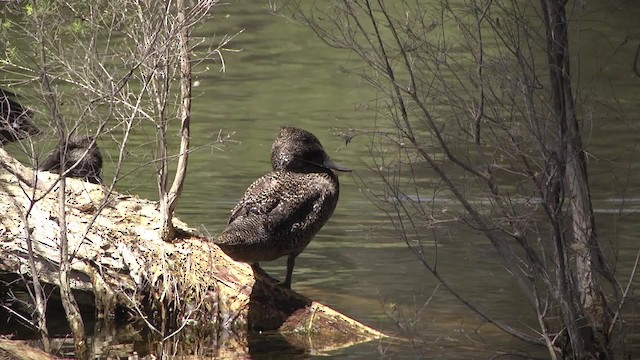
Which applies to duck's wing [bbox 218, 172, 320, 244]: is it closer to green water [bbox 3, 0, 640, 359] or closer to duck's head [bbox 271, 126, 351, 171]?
duck's head [bbox 271, 126, 351, 171]

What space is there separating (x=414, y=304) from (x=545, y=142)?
312 cm

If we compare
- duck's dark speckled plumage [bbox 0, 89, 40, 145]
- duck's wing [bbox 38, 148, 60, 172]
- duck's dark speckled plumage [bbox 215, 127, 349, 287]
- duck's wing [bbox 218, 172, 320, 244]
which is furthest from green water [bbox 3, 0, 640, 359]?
duck's dark speckled plumage [bbox 0, 89, 40, 145]

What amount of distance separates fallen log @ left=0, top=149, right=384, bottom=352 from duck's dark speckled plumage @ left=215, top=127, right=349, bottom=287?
289 millimetres

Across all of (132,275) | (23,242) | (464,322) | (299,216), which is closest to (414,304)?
(464,322)

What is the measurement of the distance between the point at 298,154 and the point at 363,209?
13.1 feet

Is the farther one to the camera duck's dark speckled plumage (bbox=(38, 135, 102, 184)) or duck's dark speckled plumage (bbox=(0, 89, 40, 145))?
duck's dark speckled plumage (bbox=(38, 135, 102, 184))

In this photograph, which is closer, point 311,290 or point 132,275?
point 132,275

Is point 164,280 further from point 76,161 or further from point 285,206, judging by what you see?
point 76,161

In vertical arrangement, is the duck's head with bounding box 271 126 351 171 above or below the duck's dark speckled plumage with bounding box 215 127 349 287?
above

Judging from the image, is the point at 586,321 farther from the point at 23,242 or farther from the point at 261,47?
the point at 261,47

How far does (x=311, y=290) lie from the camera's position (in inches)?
430

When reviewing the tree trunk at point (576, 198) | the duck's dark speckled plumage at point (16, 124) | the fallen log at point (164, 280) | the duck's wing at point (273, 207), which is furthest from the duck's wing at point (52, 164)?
the tree trunk at point (576, 198)

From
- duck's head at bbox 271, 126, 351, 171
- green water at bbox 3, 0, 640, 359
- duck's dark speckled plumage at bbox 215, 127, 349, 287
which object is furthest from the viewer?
duck's head at bbox 271, 126, 351, 171

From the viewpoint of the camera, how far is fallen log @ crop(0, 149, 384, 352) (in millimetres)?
9594
